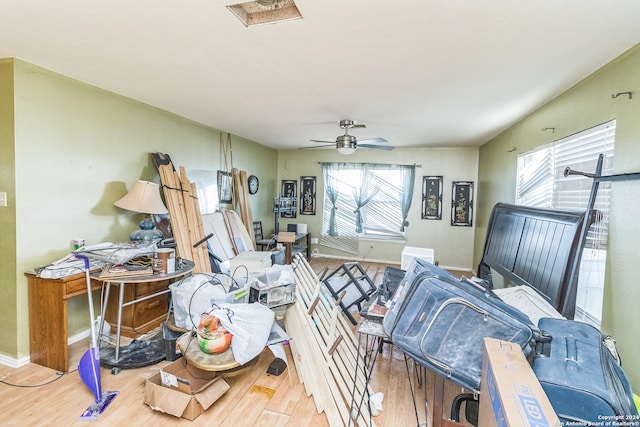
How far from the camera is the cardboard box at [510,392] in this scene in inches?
38.6

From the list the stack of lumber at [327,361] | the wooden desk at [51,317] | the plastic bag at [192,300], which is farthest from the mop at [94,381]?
the stack of lumber at [327,361]

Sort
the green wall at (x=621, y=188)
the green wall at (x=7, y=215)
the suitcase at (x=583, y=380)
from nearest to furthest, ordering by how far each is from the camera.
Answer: the suitcase at (x=583, y=380)
the green wall at (x=621, y=188)
the green wall at (x=7, y=215)

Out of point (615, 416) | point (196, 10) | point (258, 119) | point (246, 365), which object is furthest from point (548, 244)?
point (258, 119)

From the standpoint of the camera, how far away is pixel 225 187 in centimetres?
485

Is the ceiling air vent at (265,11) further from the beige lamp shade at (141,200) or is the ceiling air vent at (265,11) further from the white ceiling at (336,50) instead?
the beige lamp shade at (141,200)

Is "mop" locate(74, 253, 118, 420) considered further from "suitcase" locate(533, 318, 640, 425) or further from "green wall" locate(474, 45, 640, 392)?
"green wall" locate(474, 45, 640, 392)

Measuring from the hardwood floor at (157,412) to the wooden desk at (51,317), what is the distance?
0.10 meters

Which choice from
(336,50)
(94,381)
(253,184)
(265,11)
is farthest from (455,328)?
(253,184)

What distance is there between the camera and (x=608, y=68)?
6.79 ft

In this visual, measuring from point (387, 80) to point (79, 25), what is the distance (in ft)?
6.85

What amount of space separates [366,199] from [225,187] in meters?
2.85

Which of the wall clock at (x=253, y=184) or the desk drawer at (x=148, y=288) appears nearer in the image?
the desk drawer at (x=148, y=288)

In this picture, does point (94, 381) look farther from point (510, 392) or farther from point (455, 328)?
point (510, 392)

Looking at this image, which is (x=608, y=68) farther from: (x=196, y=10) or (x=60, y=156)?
(x=60, y=156)
